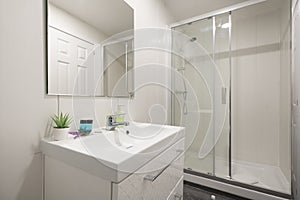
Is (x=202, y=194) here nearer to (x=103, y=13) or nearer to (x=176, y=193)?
(x=176, y=193)

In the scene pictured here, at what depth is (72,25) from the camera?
897 millimetres

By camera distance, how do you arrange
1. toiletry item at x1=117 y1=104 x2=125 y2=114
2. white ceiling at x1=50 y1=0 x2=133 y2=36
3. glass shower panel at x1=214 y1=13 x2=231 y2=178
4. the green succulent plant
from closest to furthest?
the green succulent plant
white ceiling at x1=50 y1=0 x2=133 y2=36
toiletry item at x1=117 y1=104 x2=125 y2=114
glass shower panel at x1=214 y1=13 x2=231 y2=178

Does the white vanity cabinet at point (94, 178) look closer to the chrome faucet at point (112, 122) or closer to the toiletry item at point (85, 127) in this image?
the toiletry item at point (85, 127)

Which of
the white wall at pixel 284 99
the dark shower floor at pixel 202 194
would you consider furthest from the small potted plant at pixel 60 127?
the white wall at pixel 284 99

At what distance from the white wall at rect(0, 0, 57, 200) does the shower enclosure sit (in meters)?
1.60

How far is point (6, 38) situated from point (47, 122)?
0.41m

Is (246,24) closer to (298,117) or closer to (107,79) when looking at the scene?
(298,117)

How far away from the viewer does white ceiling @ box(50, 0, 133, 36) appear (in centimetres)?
90

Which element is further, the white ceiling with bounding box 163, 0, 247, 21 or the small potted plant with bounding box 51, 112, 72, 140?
the white ceiling with bounding box 163, 0, 247, 21

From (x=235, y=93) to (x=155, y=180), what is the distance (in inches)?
78.3

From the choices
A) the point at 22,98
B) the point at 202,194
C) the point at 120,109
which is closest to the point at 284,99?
the point at 202,194

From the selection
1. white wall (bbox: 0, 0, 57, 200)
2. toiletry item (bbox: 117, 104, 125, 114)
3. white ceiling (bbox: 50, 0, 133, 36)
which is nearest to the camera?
white wall (bbox: 0, 0, 57, 200)

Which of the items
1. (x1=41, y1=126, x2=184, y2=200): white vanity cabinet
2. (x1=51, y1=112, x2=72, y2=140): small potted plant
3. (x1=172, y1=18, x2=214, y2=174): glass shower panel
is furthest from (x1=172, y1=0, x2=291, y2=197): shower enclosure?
(x1=51, y1=112, x2=72, y2=140): small potted plant

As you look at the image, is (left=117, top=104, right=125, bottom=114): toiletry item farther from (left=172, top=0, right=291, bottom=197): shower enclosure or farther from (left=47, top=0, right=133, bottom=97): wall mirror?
(left=172, top=0, right=291, bottom=197): shower enclosure
